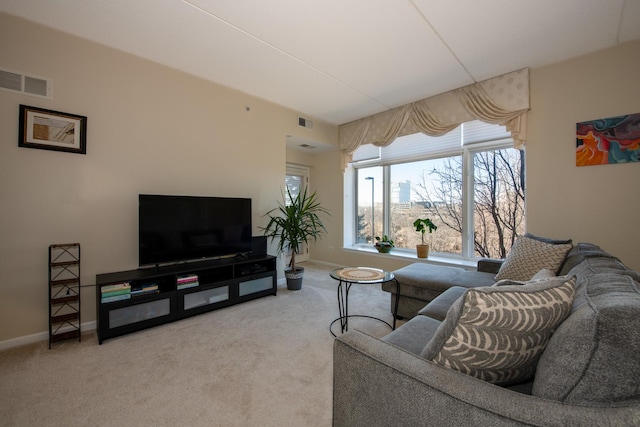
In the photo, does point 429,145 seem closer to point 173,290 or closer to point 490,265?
point 490,265

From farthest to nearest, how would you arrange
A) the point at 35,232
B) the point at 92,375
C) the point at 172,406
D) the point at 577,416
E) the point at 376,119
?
the point at 376,119 → the point at 35,232 → the point at 92,375 → the point at 172,406 → the point at 577,416

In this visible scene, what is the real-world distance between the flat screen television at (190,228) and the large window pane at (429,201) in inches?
100

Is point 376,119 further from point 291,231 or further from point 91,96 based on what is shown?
point 91,96

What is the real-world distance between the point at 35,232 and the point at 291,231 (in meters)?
2.56

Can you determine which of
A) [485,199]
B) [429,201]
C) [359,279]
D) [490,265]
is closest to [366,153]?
[429,201]

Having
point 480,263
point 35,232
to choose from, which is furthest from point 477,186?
point 35,232

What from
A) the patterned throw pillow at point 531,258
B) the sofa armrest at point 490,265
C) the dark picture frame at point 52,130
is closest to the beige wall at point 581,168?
the sofa armrest at point 490,265

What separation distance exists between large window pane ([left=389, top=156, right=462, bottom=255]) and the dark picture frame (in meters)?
4.18

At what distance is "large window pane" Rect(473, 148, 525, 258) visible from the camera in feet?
11.1

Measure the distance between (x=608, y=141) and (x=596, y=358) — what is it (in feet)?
10.1

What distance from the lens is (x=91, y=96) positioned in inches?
101

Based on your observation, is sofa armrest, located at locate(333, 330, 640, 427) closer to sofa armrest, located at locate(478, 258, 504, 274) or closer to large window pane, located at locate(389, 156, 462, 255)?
sofa armrest, located at locate(478, 258, 504, 274)

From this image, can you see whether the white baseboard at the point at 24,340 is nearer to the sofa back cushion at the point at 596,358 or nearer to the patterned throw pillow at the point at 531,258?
the sofa back cushion at the point at 596,358

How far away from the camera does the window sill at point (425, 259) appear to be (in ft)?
11.9
